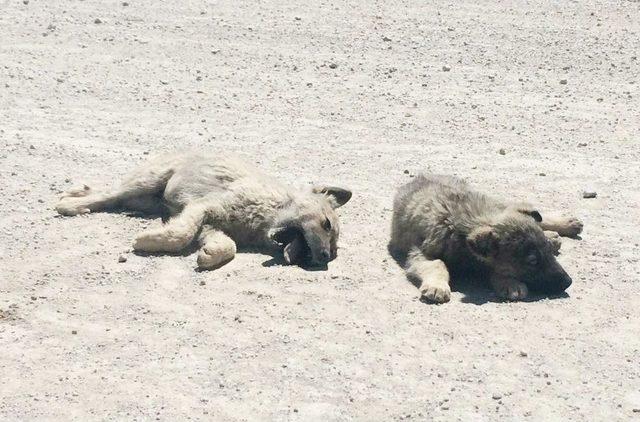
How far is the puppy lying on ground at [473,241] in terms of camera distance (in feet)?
29.0

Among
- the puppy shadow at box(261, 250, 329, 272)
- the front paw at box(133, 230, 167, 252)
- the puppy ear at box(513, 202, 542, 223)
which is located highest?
the puppy ear at box(513, 202, 542, 223)

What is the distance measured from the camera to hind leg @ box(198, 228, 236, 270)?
9094mm

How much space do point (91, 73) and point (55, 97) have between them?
44.6 inches

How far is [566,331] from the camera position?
802 centimetres

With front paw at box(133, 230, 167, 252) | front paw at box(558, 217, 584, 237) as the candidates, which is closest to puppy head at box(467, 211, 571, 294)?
front paw at box(558, 217, 584, 237)

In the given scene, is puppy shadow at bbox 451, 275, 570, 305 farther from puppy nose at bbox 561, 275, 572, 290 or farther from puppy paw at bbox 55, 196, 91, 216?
puppy paw at bbox 55, 196, 91, 216

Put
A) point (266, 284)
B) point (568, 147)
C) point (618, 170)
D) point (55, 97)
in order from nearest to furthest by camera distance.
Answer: point (266, 284), point (618, 170), point (568, 147), point (55, 97)

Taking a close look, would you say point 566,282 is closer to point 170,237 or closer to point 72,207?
point 170,237

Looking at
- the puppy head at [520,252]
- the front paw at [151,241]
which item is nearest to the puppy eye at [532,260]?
the puppy head at [520,252]

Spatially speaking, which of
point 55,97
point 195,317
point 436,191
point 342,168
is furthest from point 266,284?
point 55,97

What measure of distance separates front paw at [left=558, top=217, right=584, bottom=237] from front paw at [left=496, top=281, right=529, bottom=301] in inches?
53.4

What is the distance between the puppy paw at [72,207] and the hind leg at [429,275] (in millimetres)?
3303

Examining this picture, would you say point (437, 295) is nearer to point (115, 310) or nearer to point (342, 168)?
point (115, 310)

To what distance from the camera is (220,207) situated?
9.98 m
